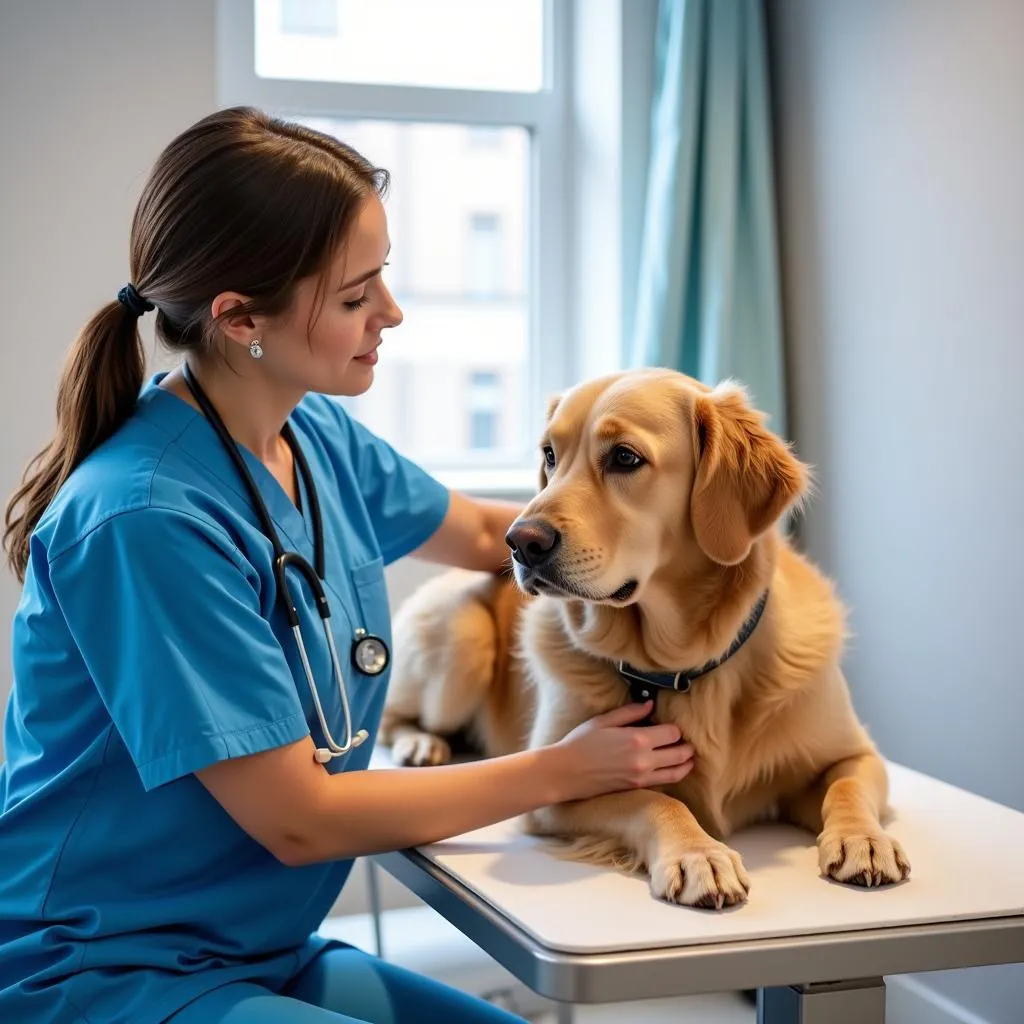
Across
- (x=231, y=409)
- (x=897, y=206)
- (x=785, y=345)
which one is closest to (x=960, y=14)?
(x=897, y=206)

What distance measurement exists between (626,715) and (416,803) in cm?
29

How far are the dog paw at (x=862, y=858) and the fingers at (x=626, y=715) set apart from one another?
262mm

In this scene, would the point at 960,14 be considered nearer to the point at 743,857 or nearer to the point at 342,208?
the point at 342,208

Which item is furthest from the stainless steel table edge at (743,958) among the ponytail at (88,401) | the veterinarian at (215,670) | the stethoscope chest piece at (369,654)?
the ponytail at (88,401)

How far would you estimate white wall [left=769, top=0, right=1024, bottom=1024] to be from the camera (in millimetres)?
2092

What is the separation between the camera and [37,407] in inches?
103

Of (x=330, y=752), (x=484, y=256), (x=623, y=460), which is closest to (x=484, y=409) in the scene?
(x=484, y=256)

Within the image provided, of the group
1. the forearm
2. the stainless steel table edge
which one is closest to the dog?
the forearm

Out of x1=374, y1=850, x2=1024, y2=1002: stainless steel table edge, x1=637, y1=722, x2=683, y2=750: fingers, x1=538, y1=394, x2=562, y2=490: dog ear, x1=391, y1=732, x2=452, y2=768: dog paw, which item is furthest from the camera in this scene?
x1=391, y1=732, x2=452, y2=768: dog paw

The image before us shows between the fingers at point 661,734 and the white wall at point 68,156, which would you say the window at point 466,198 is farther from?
the fingers at point 661,734

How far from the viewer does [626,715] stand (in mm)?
1467

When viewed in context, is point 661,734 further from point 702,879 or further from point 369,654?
point 369,654

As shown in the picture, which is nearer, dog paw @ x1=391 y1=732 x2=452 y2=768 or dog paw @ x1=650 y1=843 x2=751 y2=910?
dog paw @ x1=650 y1=843 x2=751 y2=910

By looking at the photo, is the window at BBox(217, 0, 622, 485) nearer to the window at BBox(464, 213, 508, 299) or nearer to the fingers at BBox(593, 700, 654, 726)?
the window at BBox(464, 213, 508, 299)
